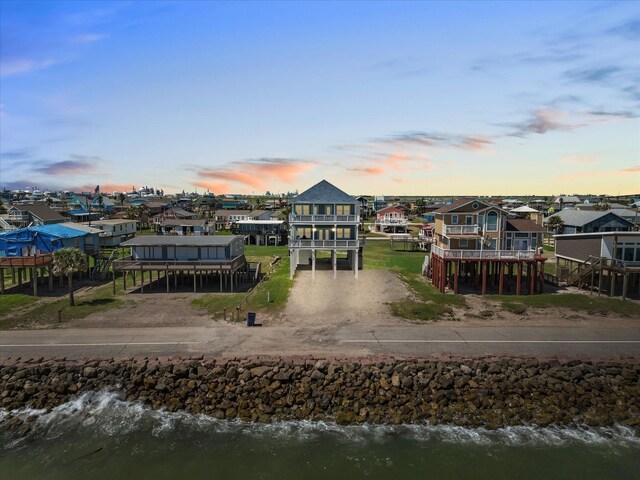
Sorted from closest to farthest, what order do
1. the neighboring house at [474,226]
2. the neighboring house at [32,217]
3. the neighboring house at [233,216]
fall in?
1. the neighboring house at [474,226]
2. the neighboring house at [32,217]
3. the neighboring house at [233,216]

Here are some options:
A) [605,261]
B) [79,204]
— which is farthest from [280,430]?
[79,204]

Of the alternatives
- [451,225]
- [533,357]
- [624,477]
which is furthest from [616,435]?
[451,225]

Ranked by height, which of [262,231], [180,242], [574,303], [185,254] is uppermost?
[180,242]

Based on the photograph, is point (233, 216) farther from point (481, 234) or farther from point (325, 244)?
point (481, 234)

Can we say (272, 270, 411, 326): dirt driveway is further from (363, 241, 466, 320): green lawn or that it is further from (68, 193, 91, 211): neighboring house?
(68, 193, 91, 211): neighboring house

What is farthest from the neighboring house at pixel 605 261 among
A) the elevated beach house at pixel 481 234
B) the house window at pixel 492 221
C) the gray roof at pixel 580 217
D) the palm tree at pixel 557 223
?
the palm tree at pixel 557 223

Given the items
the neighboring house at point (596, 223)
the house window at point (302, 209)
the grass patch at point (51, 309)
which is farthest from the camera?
the neighboring house at point (596, 223)

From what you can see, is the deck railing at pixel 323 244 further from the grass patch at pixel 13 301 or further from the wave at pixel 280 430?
the wave at pixel 280 430
